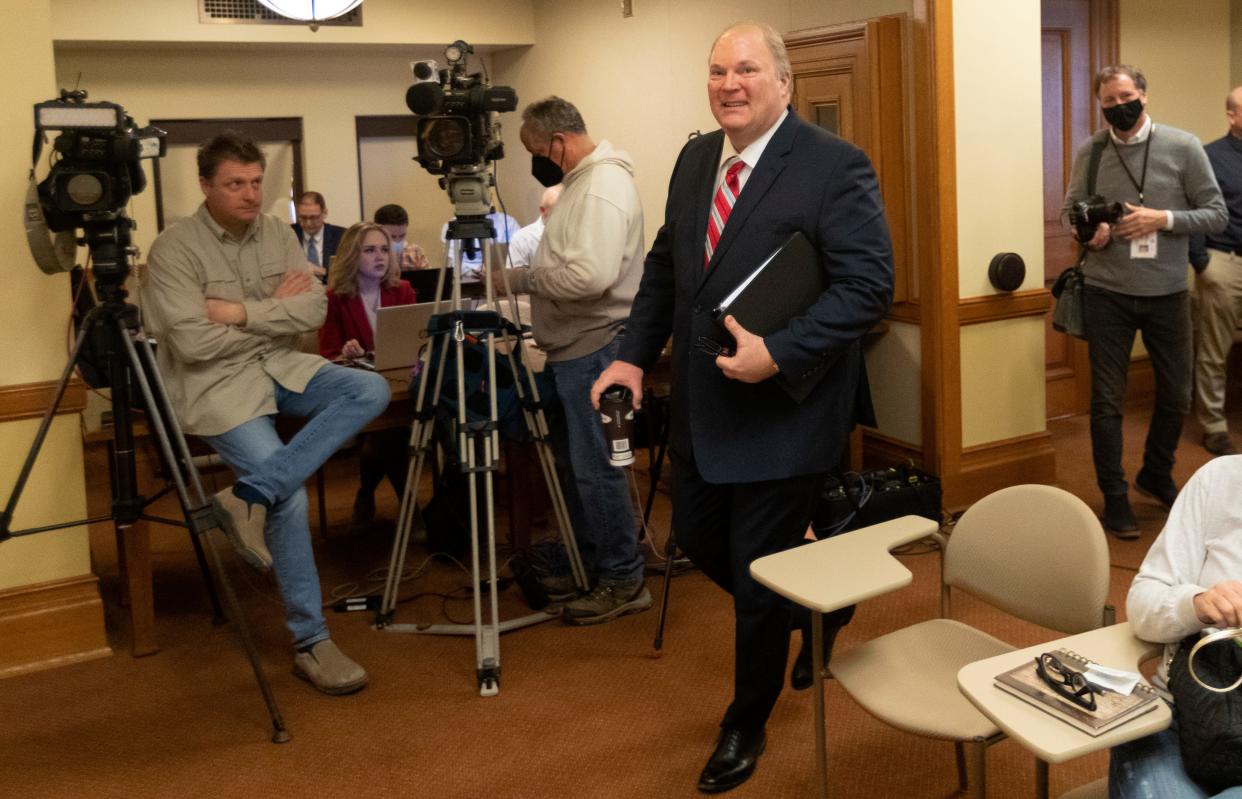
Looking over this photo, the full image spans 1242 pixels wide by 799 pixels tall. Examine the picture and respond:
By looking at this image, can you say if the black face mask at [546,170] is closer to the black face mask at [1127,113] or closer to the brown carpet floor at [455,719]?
the brown carpet floor at [455,719]

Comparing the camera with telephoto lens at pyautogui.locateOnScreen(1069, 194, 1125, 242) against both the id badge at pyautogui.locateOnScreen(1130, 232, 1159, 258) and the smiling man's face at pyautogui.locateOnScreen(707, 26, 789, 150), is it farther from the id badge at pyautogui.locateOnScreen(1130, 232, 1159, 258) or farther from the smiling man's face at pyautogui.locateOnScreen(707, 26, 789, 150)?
the smiling man's face at pyautogui.locateOnScreen(707, 26, 789, 150)

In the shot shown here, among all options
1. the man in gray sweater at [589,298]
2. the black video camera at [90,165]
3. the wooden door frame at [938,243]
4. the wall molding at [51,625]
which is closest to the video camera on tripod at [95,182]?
the black video camera at [90,165]

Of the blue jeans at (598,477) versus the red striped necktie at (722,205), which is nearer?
the red striped necktie at (722,205)

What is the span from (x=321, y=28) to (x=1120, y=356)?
205 inches

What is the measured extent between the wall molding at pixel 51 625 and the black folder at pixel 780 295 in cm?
231

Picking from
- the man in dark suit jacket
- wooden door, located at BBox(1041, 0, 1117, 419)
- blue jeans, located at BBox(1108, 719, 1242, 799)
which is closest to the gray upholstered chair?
blue jeans, located at BBox(1108, 719, 1242, 799)

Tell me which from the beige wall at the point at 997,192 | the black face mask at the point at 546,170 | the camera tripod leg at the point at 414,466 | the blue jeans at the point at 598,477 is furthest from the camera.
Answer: the beige wall at the point at 997,192

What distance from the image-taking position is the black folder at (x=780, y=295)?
258 centimetres

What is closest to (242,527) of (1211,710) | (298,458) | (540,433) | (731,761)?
(298,458)

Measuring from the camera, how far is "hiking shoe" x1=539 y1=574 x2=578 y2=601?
13.5 ft

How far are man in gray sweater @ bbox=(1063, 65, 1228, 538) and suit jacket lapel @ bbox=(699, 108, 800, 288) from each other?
2.25 meters

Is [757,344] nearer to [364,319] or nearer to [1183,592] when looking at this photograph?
[1183,592]

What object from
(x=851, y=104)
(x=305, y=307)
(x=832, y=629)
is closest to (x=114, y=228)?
(x=305, y=307)

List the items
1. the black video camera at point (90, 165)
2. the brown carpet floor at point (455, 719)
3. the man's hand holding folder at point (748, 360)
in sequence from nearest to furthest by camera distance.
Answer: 1. the man's hand holding folder at point (748, 360)
2. the brown carpet floor at point (455, 719)
3. the black video camera at point (90, 165)
